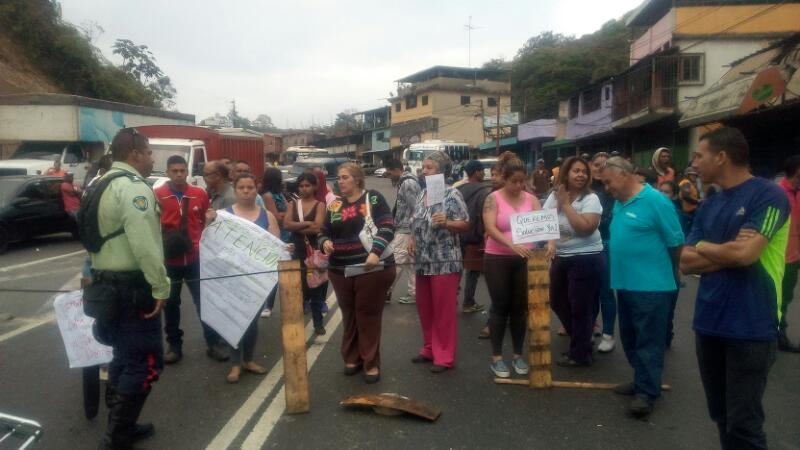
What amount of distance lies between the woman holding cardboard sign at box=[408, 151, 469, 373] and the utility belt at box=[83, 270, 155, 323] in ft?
7.87

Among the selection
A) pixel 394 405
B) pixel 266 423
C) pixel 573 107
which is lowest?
pixel 266 423

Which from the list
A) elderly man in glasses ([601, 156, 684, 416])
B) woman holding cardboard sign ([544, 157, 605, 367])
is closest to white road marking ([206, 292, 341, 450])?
woman holding cardboard sign ([544, 157, 605, 367])

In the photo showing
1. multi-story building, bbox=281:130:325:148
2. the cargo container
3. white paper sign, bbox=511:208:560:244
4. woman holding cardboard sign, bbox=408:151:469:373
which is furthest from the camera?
multi-story building, bbox=281:130:325:148

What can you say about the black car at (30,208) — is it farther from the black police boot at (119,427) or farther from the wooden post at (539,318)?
the wooden post at (539,318)

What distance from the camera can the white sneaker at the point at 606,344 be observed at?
609 centimetres

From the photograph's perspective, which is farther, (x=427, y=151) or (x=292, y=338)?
(x=427, y=151)

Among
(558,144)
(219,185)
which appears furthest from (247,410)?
(558,144)

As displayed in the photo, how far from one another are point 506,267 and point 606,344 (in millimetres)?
1583

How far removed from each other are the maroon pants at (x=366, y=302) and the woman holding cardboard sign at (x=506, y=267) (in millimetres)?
911

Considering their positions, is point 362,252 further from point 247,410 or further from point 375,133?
point 375,133

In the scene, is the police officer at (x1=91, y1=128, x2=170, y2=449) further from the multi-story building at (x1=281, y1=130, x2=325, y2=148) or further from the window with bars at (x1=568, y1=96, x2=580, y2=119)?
the multi-story building at (x1=281, y1=130, x2=325, y2=148)

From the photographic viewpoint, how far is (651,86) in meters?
26.6

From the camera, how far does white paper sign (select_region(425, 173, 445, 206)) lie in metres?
5.42

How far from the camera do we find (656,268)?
14.6 feet
